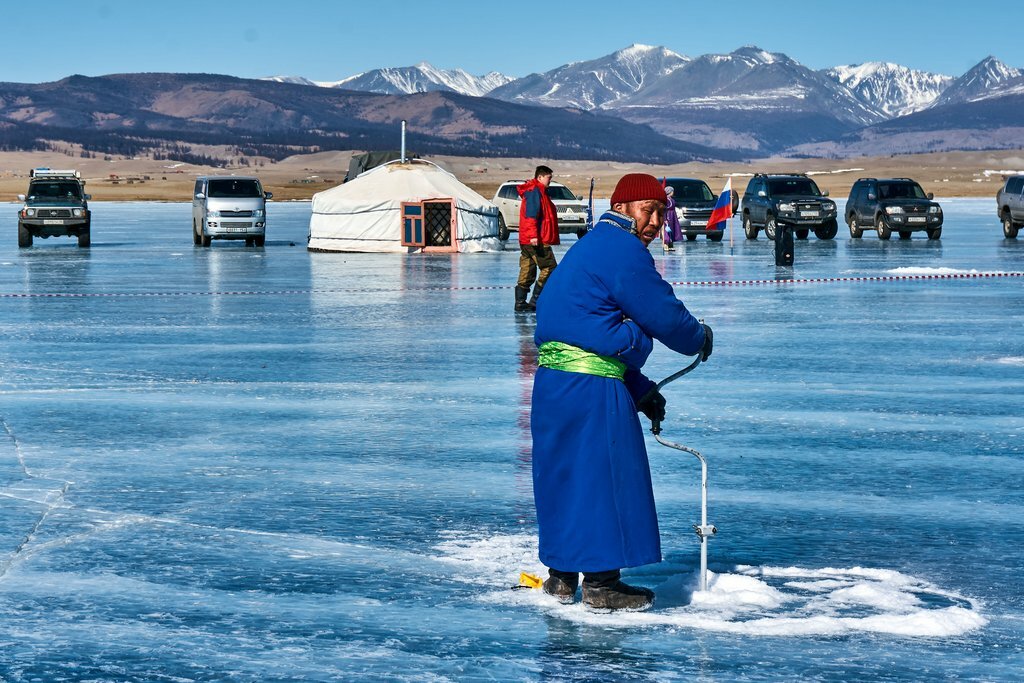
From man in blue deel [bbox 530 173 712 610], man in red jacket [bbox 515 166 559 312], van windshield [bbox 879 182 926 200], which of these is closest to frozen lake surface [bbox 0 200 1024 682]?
man in blue deel [bbox 530 173 712 610]

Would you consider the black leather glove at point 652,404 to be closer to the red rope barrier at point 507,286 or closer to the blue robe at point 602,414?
the blue robe at point 602,414

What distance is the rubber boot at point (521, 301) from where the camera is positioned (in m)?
20.2

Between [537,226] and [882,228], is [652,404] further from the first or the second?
[882,228]

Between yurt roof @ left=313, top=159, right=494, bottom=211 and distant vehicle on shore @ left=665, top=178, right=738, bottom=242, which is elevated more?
yurt roof @ left=313, top=159, right=494, bottom=211

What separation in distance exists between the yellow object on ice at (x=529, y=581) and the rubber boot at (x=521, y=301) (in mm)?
13617

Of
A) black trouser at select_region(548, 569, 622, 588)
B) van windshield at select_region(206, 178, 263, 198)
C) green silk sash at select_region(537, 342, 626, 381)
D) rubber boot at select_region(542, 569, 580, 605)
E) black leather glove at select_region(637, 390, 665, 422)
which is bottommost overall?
rubber boot at select_region(542, 569, 580, 605)

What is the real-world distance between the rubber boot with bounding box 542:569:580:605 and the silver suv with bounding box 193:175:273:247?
113 feet

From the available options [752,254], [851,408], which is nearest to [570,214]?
[752,254]

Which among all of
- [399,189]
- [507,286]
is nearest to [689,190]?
[399,189]

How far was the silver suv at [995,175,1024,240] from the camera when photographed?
40312 mm

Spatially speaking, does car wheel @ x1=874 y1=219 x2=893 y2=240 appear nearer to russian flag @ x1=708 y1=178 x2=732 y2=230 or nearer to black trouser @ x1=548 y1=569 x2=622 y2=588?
russian flag @ x1=708 y1=178 x2=732 y2=230

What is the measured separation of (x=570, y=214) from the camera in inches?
1853

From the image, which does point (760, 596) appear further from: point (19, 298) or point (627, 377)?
point (19, 298)

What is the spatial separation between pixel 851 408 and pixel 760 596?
563cm
